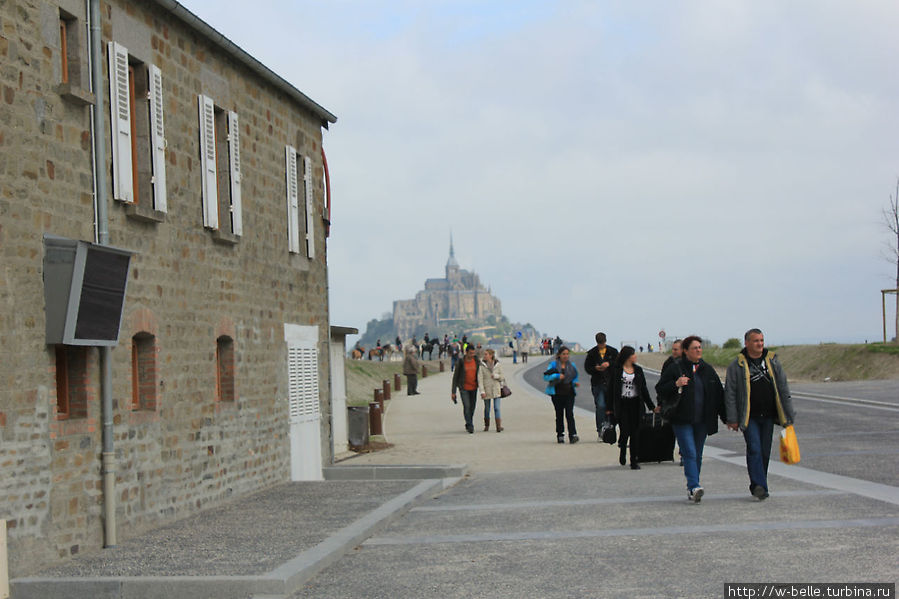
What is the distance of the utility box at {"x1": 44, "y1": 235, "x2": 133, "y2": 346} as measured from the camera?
922 centimetres

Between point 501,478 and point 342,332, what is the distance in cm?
587

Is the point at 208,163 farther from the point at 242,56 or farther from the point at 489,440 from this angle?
the point at 489,440

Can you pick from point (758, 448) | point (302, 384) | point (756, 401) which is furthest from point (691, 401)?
point (302, 384)

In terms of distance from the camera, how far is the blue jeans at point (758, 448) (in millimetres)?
11578

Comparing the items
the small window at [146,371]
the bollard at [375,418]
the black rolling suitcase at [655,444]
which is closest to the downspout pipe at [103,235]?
the small window at [146,371]

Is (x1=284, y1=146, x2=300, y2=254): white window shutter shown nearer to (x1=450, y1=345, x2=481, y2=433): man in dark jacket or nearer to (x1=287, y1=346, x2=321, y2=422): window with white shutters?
(x1=287, y1=346, x2=321, y2=422): window with white shutters

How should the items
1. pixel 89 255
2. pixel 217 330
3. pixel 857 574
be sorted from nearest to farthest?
pixel 857 574, pixel 89 255, pixel 217 330

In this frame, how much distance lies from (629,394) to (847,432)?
6046 mm

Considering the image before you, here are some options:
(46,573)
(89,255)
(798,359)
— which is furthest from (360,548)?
(798,359)

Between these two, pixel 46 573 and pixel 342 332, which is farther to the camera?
pixel 342 332

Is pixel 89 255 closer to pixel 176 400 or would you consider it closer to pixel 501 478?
pixel 176 400

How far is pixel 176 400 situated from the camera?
1202 cm

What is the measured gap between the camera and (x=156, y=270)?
1151cm

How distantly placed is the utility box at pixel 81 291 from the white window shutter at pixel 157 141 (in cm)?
155
